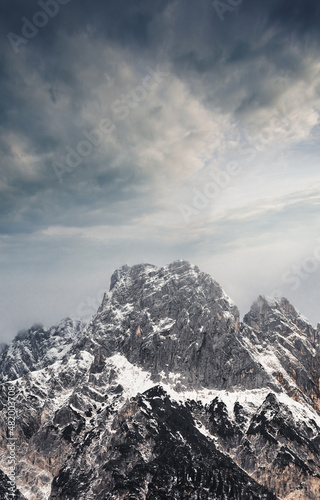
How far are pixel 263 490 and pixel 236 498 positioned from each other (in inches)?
845

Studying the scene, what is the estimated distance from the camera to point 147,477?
193 metres

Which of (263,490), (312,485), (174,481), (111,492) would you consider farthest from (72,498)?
(312,485)

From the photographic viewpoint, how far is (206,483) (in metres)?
194

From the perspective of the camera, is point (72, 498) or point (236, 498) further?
point (72, 498)

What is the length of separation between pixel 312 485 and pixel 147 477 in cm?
10813

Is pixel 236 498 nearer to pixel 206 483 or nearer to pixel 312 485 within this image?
pixel 206 483

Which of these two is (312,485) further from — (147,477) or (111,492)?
(111,492)

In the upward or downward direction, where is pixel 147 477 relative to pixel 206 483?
upward

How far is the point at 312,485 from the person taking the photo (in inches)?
7805

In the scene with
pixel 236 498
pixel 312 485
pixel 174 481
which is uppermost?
pixel 174 481

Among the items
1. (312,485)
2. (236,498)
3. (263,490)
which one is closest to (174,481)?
(236,498)

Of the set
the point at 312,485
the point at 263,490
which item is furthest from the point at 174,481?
the point at 312,485

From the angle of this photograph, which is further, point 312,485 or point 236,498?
point 312,485

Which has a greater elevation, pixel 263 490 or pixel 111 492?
pixel 111 492
